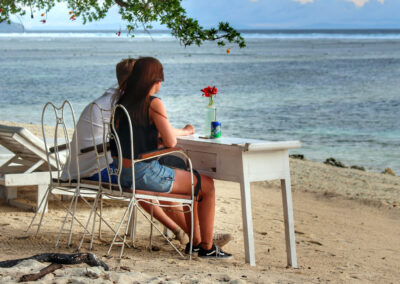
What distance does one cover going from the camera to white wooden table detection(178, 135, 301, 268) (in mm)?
4418

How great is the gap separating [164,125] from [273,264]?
4.40 feet

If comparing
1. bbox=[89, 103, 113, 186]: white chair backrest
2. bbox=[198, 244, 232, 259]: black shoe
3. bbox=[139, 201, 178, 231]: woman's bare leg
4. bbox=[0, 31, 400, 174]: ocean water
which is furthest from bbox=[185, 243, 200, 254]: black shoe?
bbox=[0, 31, 400, 174]: ocean water

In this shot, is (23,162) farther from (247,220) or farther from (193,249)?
(247,220)

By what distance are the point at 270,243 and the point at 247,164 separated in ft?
4.50

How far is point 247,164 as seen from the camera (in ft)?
14.5

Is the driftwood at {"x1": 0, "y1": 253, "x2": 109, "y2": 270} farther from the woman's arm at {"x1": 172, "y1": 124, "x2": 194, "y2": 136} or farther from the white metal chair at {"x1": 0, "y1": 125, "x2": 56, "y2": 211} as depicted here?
the white metal chair at {"x1": 0, "y1": 125, "x2": 56, "y2": 211}

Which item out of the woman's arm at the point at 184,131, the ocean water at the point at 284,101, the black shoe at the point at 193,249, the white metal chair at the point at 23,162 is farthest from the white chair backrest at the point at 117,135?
the ocean water at the point at 284,101

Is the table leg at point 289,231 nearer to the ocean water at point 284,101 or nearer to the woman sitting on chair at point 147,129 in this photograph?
the woman sitting on chair at point 147,129

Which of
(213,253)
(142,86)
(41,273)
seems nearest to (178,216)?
(213,253)

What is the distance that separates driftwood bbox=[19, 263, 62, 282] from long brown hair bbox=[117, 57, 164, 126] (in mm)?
1138

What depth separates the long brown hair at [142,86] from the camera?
14.2 ft

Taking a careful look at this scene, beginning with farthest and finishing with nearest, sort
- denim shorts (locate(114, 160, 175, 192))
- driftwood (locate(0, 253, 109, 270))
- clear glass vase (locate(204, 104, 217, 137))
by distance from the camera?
clear glass vase (locate(204, 104, 217, 137)) < denim shorts (locate(114, 160, 175, 192)) < driftwood (locate(0, 253, 109, 270))

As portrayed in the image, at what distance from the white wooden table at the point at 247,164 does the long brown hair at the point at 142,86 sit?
1.81 feet

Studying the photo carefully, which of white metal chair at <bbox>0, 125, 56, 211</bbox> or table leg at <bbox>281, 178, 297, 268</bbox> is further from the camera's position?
white metal chair at <bbox>0, 125, 56, 211</bbox>
